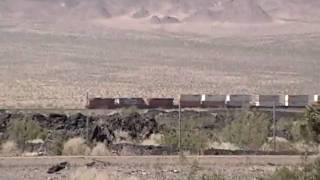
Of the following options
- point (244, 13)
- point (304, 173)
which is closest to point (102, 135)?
point (304, 173)

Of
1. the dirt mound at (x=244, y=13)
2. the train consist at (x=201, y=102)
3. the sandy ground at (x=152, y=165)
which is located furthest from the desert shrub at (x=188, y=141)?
the dirt mound at (x=244, y=13)

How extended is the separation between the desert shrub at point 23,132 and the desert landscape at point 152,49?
23.4m

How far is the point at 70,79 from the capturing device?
68.4 m

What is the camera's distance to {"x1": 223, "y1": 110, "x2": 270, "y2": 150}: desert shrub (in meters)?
23.4

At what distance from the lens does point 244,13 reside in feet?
432

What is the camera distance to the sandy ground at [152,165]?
17.6 metres

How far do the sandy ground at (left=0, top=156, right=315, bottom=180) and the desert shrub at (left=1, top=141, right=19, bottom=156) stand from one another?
2489mm

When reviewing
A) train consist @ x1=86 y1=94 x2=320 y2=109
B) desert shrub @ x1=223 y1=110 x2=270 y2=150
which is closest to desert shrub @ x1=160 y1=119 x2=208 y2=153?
desert shrub @ x1=223 y1=110 x2=270 y2=150

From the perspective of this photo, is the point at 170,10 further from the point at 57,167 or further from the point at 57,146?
the point at 57,167

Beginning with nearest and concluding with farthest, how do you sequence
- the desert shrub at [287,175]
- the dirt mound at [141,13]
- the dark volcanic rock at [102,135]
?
the desert shrub at [287,175], the dark volcanic rock at [102,135], the dirt mound at [141,13]

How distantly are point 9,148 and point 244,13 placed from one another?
366 ft

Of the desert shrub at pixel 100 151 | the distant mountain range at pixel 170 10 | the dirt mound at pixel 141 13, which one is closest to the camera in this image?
the desert shrub at pixel 100 151

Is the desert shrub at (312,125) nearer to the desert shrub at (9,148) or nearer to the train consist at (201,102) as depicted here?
the desert shrub at (9,148)

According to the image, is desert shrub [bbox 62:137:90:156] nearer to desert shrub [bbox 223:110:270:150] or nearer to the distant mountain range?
desert shrub [bbox 223:110:270:150]
